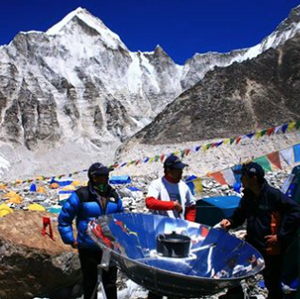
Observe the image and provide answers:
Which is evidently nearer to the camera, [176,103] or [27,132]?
[176,103]

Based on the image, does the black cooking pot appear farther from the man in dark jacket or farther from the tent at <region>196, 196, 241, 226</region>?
the tent at <region>196, 196, 241, 226</region>

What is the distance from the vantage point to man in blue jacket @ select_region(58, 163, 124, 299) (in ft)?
13.5

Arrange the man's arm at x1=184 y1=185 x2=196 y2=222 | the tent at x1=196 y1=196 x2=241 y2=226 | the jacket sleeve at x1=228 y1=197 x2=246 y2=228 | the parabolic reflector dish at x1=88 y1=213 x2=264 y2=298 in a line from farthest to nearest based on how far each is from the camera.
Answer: the tent at x1=196 y1=196 x2=241 y2=226 < the man's arm at x1=184 y1=185 x2=196 y2=222 < the jacket sleeve at x1=228 y1=197 x2=246 y2=228 < the parabolic reflector dish at x1=88 y1=213 x2=264 y2=298

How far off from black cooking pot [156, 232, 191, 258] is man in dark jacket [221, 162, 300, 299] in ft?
2.41

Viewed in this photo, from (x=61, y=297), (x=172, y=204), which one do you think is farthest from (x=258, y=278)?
(x=61, y=297)

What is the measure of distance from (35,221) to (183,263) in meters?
2.92

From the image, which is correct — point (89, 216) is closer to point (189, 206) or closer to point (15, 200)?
point (189, 206)

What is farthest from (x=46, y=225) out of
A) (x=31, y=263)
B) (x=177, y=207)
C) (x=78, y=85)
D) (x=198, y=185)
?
(x=78, y=85)

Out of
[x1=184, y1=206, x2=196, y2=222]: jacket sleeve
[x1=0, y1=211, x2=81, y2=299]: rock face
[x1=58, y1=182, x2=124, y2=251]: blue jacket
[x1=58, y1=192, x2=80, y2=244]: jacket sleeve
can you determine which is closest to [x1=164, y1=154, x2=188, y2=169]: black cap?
[x1=184, y1=206, x2=196, y2=222]: jacket sleeve

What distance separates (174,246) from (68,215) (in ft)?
3.80

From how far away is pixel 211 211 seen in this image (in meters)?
9.33

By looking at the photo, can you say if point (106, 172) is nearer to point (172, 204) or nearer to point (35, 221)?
point (172, 204)

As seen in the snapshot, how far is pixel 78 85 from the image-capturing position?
67938 millimetres

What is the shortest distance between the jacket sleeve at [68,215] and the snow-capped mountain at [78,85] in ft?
191
